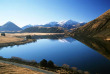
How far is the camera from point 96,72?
148 feet

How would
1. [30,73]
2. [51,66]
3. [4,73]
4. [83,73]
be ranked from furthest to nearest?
1. [51,66]
2. [83,73]
3. [30,73]
4. [4,73]

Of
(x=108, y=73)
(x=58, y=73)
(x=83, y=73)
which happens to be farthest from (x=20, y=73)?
(x=108, y=73)

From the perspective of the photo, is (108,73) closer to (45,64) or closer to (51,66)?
(51,66)

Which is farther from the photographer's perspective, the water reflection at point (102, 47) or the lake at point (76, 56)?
the water reflection at point (102, 47)

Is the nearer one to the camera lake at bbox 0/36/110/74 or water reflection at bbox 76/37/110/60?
lake at bbox 0/36/110/74

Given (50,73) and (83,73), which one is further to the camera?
(83,73)

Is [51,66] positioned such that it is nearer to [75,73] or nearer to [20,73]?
A: [75,73]

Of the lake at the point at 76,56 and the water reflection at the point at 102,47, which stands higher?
the water reflection at the point at 102,47

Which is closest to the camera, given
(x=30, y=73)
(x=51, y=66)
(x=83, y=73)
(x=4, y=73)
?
(x=4, y=73)

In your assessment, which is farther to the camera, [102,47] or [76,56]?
[102,47]

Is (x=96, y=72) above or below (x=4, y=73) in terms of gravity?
below

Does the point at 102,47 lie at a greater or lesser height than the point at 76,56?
greater

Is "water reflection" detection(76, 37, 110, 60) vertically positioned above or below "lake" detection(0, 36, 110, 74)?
above

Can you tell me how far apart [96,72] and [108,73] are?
4812 millimetres
